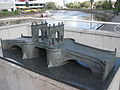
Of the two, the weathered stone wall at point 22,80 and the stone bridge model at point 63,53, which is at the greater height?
the stone bridge model at point 63,53

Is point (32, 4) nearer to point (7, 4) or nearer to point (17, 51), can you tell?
point (7, 4)

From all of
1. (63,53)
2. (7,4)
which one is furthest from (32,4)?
(63,53)

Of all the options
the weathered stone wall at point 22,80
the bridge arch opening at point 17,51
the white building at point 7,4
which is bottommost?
the weathered stone wall at point 22,80

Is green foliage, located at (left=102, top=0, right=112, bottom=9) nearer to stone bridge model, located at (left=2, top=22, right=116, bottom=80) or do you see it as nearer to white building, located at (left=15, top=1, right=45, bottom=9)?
white building, located at (left=15, top=1, right=45, bottom=9)

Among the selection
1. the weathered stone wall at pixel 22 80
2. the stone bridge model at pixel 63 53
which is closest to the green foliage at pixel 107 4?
the stone bridge model at pixel 63 53

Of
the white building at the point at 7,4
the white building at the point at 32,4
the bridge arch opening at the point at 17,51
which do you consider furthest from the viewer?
the white building at the point at 32,4

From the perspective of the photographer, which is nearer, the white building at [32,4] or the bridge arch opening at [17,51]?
the bridge arch opening at [17,51]

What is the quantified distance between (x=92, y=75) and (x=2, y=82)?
1841 millimetres

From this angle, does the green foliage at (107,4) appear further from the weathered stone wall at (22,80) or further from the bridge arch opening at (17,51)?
the weathered stone wall at (22,80)

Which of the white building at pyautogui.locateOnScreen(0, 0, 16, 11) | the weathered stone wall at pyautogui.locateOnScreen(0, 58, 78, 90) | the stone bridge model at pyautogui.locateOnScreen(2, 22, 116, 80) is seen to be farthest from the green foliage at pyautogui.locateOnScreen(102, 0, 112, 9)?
the weathered stone wall at pyautogui.locateOnScreen(0, 58, 78, 90)

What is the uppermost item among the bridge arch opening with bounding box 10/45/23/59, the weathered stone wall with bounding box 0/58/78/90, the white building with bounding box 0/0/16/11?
the white building with bounding box 0/0/16/11

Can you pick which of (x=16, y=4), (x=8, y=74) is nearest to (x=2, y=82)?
(x=8, y=74)

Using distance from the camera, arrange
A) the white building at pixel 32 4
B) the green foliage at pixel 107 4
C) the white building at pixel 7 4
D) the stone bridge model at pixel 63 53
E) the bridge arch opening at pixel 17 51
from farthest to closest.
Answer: the white building at pixel 32 4, the green foliage at pixel 107 4, the white building at pixel 7 4, the bridge arch opening at pixel 17 51, the stone bridge model at pixel 63 53

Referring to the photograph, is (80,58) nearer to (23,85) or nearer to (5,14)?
(23,85)
